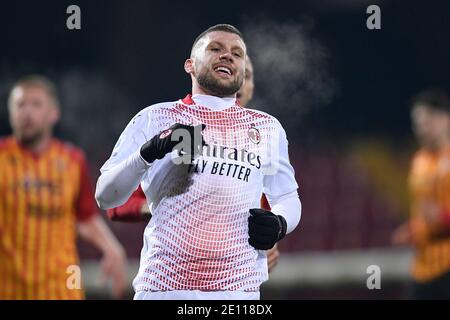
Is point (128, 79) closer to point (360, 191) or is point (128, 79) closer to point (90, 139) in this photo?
point (90, 139)

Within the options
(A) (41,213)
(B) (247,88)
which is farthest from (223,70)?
(A) (41,213)

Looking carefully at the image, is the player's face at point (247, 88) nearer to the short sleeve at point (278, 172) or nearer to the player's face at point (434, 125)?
the short sleeve at point (278, 172)

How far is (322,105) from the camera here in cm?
859

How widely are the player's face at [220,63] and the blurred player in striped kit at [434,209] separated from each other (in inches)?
138

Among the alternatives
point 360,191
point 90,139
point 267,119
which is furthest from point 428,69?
point 267,119

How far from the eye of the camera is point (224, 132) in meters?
3.54

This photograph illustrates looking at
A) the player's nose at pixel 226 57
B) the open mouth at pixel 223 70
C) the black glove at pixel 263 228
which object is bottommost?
the black glove at pixel 263 228

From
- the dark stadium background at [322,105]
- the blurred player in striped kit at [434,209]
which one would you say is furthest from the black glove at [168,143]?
the dark stadium background at [322,105]

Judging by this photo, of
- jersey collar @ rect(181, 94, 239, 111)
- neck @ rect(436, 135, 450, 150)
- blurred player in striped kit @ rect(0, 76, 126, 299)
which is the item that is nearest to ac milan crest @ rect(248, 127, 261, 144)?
jersey collar @ rect(181, 94, 239, 111)

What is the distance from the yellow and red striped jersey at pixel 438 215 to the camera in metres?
6.77

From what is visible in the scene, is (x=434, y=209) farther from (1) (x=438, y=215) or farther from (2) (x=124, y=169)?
(2) (x=124, y=169)

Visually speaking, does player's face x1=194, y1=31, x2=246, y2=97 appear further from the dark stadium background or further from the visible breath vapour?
the dark stadium background

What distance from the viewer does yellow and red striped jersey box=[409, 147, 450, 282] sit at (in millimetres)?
6772
